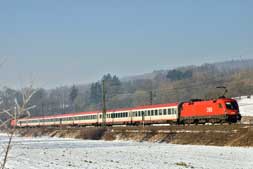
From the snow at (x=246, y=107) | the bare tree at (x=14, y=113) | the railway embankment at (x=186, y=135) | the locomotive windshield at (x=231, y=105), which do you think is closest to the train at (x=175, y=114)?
the locomotive windshield at (x=231, y=105)

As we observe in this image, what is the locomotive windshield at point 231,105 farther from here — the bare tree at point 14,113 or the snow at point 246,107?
the bare tree at point 14,113

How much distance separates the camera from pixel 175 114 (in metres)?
59.8

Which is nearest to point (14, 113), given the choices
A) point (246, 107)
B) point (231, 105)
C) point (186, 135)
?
point (186, 135)

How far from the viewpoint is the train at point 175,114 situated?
5200cm

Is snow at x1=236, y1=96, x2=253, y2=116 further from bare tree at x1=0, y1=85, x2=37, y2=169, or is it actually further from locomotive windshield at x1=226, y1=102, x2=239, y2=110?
bare tree at x1=0, y1=85, x2=37, y2=169

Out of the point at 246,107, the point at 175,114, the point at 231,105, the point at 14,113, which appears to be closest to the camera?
the point at 14,113

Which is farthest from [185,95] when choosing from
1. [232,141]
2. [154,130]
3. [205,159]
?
[205,159]

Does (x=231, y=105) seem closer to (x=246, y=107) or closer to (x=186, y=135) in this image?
(x=186, y=135)

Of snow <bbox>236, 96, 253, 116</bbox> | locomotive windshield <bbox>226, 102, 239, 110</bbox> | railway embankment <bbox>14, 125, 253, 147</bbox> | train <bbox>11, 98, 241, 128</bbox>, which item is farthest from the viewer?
snow <bbox>236, 96, 253, 116</bbox>

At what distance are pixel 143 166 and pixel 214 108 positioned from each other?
1160 inches

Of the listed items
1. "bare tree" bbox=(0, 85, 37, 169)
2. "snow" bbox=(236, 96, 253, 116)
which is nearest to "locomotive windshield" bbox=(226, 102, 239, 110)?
"snow" bbox=(236, 96, 253, 116)

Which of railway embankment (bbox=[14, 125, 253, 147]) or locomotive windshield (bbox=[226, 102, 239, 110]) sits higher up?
locomotive windshield (bbox=[226, 102, 239, 110])

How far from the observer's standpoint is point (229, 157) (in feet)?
95.9

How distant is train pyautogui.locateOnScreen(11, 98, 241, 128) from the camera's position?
52.0 meters
